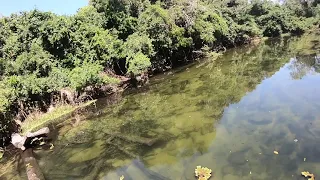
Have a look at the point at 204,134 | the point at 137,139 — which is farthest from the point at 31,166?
the point at 204,134

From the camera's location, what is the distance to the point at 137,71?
20.6 m

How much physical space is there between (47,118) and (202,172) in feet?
36.7

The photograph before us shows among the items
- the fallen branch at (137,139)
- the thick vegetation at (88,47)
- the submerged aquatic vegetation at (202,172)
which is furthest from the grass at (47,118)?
the submerged aquatic vegetation at (202,172)

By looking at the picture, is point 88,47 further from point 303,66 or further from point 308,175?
point 308,175

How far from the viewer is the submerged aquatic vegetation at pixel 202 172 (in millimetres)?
8133

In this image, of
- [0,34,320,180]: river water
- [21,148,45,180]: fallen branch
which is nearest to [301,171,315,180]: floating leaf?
[0,34,320,180]: river water

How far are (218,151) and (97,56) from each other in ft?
45.1

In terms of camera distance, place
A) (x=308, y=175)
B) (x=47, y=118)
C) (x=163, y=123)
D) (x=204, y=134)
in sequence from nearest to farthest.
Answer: (x=308, y=175)
(x=204, y=134)
(x=163, y=123)
(x=47, y=118)

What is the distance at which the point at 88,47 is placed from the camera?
2069 centimetres

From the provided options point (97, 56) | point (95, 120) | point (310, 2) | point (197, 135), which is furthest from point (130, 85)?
point (310, 2)

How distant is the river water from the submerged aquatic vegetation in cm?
18

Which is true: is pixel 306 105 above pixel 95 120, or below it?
below

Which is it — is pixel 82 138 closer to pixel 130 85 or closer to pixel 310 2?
pixel 130 85

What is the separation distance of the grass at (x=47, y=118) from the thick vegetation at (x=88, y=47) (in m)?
0.64
